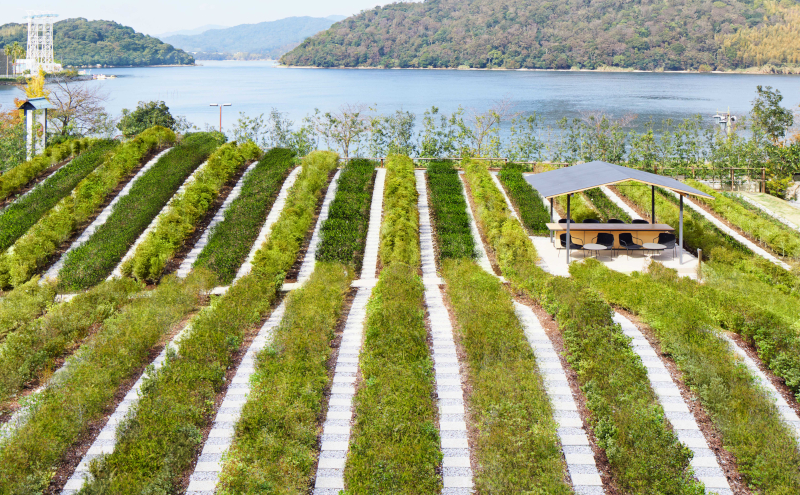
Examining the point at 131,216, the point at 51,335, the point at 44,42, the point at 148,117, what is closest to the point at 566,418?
the point at 51,335

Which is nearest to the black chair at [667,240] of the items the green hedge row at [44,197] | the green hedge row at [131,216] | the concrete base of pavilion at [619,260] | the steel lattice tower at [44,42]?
the concrete base of pavilion at [619,260]

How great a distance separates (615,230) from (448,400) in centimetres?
853

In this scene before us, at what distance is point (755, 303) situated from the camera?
29.4 ft

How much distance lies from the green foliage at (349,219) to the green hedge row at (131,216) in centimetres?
455

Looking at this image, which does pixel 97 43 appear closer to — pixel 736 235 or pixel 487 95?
pixel 487 95

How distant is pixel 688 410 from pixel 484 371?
2388mm

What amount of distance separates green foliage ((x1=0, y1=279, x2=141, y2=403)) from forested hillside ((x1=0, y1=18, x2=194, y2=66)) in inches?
4341

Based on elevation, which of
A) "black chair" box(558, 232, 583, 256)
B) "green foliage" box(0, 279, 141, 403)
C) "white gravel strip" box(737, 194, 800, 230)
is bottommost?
"green foliage" box(0, 279, 141, 403)

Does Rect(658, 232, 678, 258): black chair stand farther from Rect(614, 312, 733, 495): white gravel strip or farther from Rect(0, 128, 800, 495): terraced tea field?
Rect(614, 312, 733, 495): white gravel strip

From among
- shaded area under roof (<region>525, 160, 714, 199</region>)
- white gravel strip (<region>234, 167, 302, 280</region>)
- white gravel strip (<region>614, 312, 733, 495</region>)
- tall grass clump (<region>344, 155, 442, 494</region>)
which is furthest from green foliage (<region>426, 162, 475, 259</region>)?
white gravel strip (<region>614, 312, 733, 495</region>)

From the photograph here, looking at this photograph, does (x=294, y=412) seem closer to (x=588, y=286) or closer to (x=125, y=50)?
(x=588, y=286)

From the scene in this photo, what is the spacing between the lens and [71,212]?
14922 mm

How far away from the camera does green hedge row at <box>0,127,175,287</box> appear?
39.9 ft

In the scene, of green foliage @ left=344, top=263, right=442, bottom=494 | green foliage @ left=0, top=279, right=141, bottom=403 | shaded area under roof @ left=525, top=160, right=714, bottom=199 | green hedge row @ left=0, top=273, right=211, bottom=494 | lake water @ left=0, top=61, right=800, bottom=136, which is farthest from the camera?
lake water @ left=0, top=61, right=800, bottom=136
